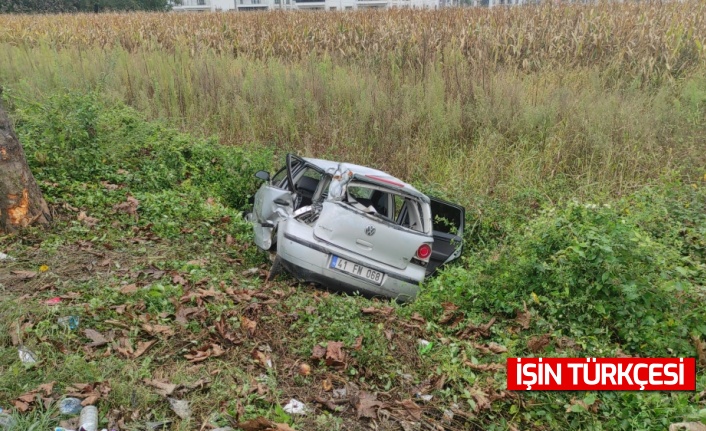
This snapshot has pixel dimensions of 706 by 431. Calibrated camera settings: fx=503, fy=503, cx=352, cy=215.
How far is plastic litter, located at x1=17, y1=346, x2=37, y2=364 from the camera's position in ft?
11.5

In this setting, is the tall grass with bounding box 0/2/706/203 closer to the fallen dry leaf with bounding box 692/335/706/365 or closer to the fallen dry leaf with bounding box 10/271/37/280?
the fallen dry leaf with bounding box 692/335/706/365

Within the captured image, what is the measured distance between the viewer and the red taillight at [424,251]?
5457 mm

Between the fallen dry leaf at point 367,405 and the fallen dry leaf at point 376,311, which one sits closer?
the fallen dry leaf at point 367,405

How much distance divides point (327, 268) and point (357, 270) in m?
0.32

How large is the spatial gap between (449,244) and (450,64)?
6.45m

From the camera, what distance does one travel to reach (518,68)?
12.1 metres

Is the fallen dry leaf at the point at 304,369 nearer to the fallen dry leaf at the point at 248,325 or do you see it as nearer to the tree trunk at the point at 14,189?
the fallen dry leaf at the point at 248,325

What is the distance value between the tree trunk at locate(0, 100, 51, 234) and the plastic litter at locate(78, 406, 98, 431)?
349 centimetres

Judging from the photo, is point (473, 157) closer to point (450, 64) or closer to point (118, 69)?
point (450, 64)

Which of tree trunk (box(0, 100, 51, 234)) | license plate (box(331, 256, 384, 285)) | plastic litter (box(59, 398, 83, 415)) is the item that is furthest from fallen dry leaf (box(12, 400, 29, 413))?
tree trunk (box(0, 100, 51, 234))

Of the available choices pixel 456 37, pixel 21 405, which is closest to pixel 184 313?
pixel 21 405

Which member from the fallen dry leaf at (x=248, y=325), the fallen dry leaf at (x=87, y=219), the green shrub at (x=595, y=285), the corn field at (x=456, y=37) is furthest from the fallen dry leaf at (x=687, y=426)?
the corn field at (x=456, y=37)

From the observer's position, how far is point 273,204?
6602mm

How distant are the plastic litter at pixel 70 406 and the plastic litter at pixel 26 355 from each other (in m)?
0.59
